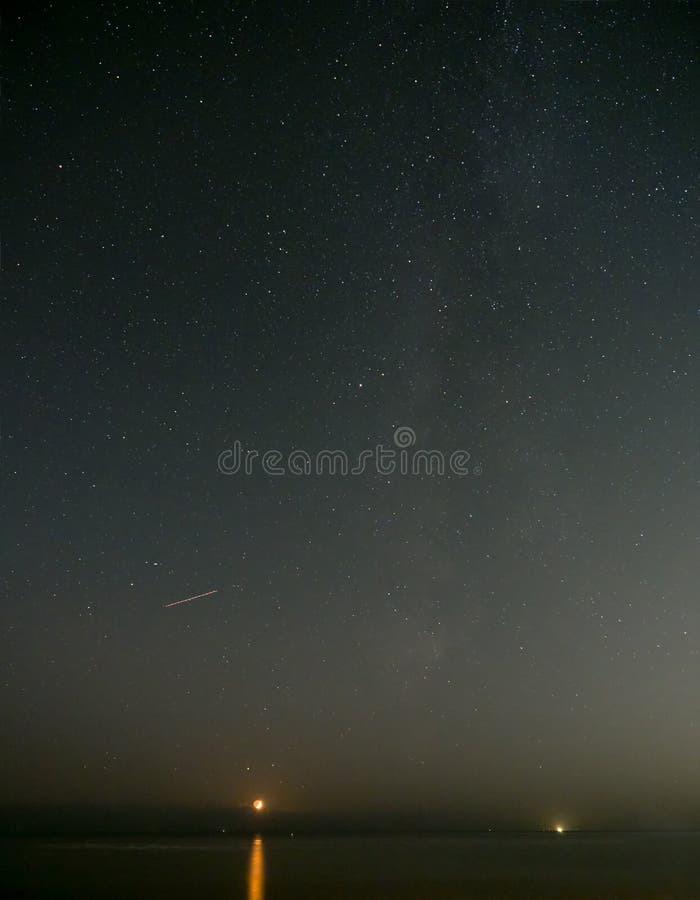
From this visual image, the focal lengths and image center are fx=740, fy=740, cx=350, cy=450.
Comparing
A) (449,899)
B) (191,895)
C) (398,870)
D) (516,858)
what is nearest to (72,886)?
(191,895)

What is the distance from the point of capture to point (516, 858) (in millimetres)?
42281

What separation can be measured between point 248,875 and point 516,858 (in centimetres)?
2112

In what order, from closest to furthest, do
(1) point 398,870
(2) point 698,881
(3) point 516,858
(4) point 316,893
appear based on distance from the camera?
(4) point 316,893
(2) point 698,881
(1) point 398,870
(3) point 516,858

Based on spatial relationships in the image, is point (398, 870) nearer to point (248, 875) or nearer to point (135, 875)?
point (248, 875)

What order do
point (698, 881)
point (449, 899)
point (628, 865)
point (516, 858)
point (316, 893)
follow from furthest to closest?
point (516, 858), point (628, 865), point (698, 881), point (316, 893), point (449, 899)

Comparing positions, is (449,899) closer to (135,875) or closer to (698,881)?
(698,881)

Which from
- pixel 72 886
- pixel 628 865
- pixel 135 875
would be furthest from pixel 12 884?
pixel 628 865

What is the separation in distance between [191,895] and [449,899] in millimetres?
7159

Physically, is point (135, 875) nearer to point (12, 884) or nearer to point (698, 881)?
point (12, 884)

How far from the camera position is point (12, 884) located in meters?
22.5

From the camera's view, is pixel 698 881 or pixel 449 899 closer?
pixel 449 899

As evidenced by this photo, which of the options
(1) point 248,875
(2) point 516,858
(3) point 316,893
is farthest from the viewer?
(2) point 516,858

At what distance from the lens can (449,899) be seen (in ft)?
64.9

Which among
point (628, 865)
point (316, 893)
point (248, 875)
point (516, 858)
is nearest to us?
point (316, 893)
